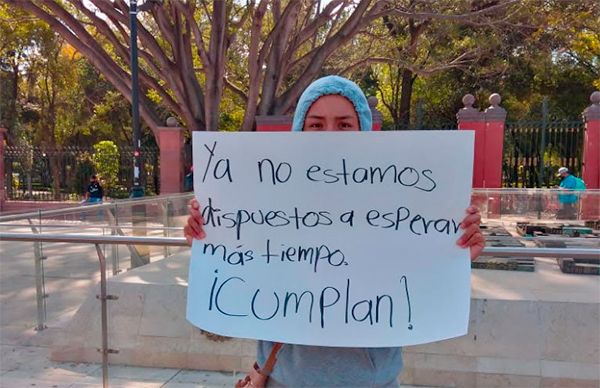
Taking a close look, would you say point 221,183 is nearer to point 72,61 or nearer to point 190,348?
point 190,348

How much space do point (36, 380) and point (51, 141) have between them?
25804 millimetres

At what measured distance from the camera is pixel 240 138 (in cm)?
202

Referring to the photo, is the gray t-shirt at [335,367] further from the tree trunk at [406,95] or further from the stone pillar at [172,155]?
the tree trunk at [406,95]

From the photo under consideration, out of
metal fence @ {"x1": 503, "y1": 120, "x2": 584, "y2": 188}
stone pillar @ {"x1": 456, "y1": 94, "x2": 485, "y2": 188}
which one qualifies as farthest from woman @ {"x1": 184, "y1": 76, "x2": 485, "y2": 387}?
metal fence @ {"x1": 503, "y1": 120, "x2": 584, "y2": 188}

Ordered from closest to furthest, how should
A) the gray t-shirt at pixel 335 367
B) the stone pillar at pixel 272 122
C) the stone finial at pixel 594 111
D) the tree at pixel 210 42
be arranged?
the gray t-shirt at pixel 335 367, the tree at pixel 210 42, the stone finial at pixel 594 111, the stone pillar at pixel 272 122

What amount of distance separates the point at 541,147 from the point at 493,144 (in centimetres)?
164

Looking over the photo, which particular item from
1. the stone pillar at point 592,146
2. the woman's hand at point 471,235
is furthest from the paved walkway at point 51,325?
the stone pillar at point 592,146

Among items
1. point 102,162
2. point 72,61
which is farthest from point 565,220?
point 72,61

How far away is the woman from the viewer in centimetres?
177

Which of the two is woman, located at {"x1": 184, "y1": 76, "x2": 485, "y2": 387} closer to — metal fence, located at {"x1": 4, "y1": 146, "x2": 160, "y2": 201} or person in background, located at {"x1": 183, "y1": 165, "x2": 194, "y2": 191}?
person in background, located at {"x1": 183, "y1": 165, "x2": 194, "y2": 191}

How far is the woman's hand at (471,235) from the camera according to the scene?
1.86 metres

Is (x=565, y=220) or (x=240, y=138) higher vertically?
(x=240, y=138)

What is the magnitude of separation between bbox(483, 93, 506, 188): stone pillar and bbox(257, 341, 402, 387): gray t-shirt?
14400mm

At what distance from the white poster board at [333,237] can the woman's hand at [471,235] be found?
0.07 feet
